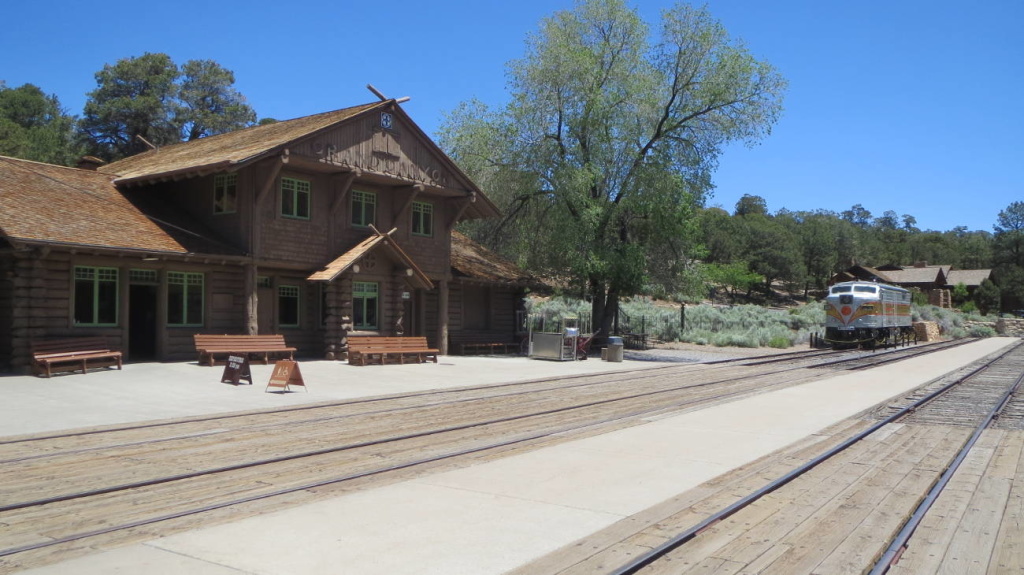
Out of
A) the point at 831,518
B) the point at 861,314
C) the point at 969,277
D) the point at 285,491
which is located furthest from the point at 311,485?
the point at 969,277

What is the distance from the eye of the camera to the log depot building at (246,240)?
19.8 m

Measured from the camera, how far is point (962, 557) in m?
5.88

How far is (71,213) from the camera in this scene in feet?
68.0

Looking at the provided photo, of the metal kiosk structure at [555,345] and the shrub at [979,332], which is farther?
the shrub at [979,332]

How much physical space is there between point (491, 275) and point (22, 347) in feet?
53.9

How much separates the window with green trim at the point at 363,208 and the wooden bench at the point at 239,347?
5.50 meters

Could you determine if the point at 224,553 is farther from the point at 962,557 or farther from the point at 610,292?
the point at 610,292

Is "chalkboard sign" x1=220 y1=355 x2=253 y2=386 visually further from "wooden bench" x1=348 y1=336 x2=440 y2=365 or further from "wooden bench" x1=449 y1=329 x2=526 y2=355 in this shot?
"wooden bench" x1=449 y1=329 x2=526 y2=355

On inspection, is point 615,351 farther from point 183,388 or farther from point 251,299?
point 183,388

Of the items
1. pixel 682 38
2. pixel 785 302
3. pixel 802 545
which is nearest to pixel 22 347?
pixel 802 545

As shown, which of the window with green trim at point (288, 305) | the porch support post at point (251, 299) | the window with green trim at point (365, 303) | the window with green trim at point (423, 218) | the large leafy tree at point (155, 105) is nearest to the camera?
the porch support post at point (251, 299)

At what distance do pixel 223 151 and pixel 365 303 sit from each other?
6.43 meters

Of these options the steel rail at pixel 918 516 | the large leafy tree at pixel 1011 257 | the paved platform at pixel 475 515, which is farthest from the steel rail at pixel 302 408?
the large leafy tree at pixel 1011 257

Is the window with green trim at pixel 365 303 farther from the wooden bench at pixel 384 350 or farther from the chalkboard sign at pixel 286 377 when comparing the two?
the chalkboard sign at pixel 286 377
